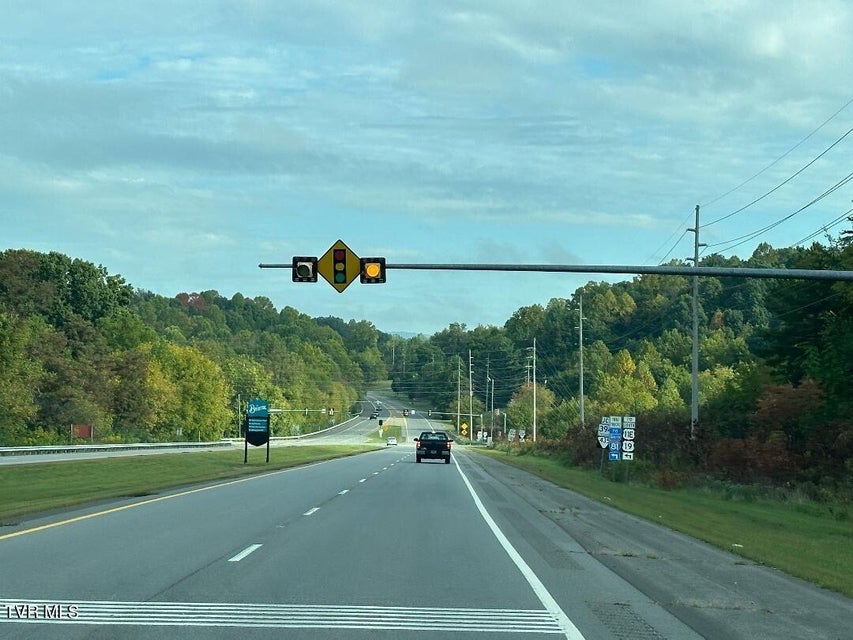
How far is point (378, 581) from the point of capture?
13625 mm

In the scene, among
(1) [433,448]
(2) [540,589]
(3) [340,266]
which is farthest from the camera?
(1) [433,448]

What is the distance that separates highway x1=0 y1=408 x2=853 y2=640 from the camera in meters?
10.6

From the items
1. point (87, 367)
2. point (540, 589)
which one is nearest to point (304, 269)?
point (540, 589)

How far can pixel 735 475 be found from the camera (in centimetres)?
5172

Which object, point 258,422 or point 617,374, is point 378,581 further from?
point 617,374

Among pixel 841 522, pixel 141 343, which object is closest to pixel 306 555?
pixel 841 522

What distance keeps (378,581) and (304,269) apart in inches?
462

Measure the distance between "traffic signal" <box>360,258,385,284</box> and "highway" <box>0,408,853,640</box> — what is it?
17.0 ft

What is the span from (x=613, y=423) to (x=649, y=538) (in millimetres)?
26828

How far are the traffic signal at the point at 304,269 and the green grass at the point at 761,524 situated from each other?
976 centimetres

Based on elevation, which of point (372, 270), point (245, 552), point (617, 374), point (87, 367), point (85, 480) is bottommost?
point (85, 480)

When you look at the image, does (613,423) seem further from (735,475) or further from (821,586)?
(821,586)

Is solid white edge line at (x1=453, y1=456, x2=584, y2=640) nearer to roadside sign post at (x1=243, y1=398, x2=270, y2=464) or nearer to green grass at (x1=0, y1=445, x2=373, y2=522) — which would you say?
green grass at (x1=0, y1=445, x2=373, y2=522)

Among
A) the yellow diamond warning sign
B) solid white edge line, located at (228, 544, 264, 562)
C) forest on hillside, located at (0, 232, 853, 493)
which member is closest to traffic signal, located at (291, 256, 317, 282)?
the yellow diamond warning sign
